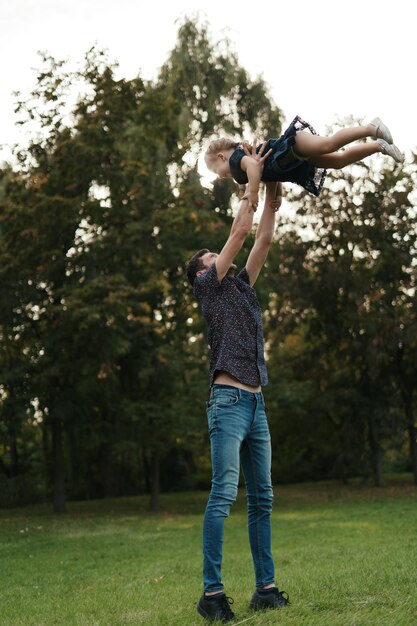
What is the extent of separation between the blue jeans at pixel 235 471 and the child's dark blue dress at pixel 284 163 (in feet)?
4.54

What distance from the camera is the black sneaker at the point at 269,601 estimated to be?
4.40 meters

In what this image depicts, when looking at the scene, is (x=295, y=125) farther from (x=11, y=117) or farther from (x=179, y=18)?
(x=179, y=18)

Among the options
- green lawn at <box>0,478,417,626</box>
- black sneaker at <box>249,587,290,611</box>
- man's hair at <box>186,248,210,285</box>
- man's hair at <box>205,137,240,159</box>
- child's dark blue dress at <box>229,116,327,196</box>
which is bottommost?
green lawn at <box>0,478,417,626</box>

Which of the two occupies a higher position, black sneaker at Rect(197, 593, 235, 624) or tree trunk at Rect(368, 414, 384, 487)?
tree trunk at Rect(368, 414, 384, 487)

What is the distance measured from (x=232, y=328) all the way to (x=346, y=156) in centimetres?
131

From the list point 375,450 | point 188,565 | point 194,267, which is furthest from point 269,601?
point 375,450

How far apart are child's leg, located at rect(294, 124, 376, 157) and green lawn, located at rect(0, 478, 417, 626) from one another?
2.67m

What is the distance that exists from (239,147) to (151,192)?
49.1 feet

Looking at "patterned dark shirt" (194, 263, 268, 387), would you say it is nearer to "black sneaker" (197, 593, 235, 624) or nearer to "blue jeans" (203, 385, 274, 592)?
"blue jeans" (203, 385, 274, 592)

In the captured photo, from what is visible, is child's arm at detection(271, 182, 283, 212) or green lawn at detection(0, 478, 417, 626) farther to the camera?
child's arm at detection(271, 182, 283, 212)

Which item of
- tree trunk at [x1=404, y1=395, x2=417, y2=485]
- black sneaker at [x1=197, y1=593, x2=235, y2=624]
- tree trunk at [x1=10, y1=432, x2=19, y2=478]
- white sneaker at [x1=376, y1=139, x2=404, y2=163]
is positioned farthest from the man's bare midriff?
tree trunk at [x1=10, y1=432, x2=19, y2=478]

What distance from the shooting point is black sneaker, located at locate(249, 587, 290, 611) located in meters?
4.40

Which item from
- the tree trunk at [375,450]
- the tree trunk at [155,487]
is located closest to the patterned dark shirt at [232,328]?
the tree trunk at [155,487]

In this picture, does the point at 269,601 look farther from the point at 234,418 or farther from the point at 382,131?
the point at 382,131
